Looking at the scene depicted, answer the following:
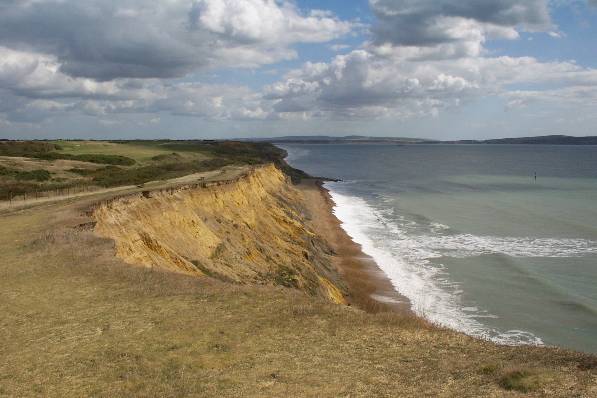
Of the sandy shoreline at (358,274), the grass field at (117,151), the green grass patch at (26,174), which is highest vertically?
the grass field at (117,151)

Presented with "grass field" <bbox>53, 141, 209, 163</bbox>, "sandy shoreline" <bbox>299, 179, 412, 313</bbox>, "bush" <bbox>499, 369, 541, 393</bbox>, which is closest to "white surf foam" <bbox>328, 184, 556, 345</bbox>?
"sandy shoreline" <bbox>299, 179, 412, 313</bbox>

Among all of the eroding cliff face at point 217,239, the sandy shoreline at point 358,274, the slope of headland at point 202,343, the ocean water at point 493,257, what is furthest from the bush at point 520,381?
the sandy shoreline at point 358,274

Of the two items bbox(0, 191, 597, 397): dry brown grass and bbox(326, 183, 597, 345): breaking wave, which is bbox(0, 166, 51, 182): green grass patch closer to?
bbox(326, 183, 597, 345): breaking wave

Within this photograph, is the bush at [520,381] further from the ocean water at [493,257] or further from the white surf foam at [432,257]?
the ocean water at [493,257]

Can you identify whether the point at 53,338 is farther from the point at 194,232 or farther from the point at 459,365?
the point at 194,232

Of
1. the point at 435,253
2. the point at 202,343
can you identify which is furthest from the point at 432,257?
the point at 202,343

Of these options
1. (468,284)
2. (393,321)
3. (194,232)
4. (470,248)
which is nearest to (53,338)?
(393,321)
